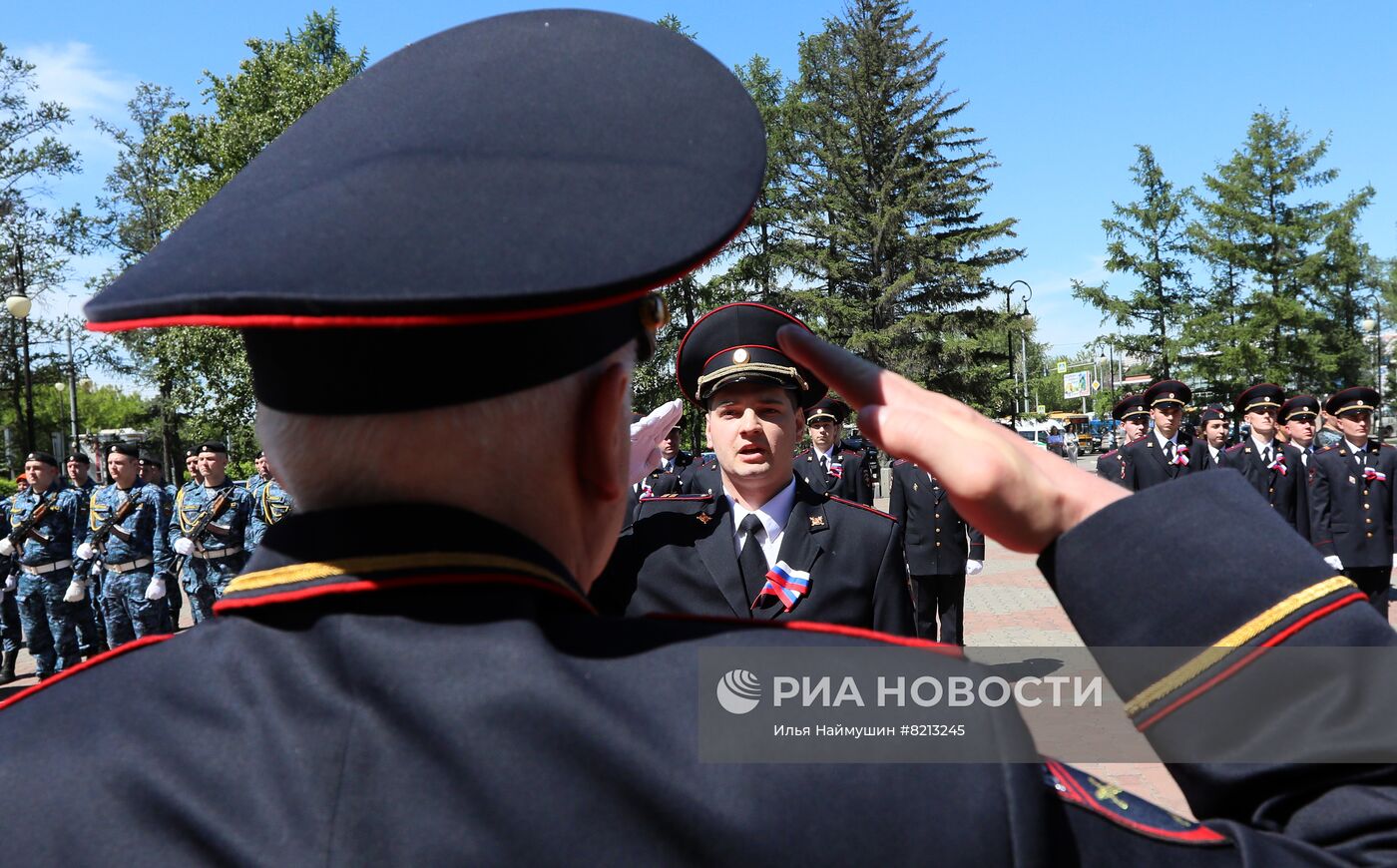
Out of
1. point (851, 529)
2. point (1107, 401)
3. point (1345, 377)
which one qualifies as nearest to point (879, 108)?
point (1345, 377)

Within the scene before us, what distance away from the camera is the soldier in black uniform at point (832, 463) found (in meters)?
12.6

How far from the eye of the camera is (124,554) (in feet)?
39.1

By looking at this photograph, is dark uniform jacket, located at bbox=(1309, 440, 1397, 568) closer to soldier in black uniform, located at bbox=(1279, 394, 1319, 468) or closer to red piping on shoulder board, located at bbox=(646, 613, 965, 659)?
soldier in black uniform, located at bbox=(1279, 394, 1319, 468)

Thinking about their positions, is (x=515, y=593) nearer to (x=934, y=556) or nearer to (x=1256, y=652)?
(x=1256, y=652)

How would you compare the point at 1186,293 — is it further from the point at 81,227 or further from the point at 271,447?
the point at 271,447

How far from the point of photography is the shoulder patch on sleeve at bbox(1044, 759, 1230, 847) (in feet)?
2.80

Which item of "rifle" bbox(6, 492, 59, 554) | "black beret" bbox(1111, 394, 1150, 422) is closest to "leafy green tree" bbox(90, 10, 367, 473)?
"rifle" bbox(6, 492, 59, 554)

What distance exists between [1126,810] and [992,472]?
30cm

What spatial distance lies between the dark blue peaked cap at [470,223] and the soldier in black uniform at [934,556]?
8.57 m

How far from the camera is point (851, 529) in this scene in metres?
3.39

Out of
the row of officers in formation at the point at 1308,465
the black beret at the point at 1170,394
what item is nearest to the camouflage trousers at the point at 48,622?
the row of officers in formation at the point at 1308,465

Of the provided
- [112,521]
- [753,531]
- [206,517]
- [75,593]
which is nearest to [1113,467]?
[206,517]

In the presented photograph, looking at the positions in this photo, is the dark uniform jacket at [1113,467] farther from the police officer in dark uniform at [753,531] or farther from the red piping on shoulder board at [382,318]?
the red piping on shoulder board at [382,318]

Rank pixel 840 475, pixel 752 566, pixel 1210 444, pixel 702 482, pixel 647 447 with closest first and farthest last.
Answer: pixel 647 447
pixel 752 566
pixel 702 482
pixel 840 475
pixel 1210 444
